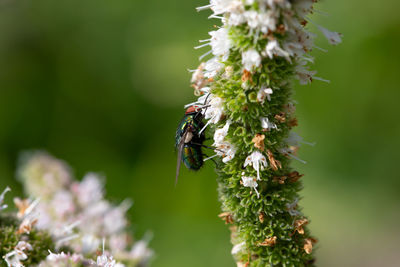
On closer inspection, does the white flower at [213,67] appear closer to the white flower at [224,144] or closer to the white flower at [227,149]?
the white flower at [224,144]

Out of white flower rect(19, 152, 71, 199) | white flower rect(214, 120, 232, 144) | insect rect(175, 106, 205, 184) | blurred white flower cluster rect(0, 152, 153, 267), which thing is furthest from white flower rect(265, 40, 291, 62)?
white flower rect(19, 152, 71, 199)

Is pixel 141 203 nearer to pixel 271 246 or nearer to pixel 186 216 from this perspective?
pixel 186 216

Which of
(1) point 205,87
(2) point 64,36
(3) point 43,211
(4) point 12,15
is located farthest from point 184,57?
(1) point 205,87

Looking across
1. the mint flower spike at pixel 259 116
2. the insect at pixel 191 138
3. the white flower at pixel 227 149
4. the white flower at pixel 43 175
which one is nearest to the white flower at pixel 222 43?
the mint flower spike at pixel 259 116

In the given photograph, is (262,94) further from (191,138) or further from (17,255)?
(17,255)

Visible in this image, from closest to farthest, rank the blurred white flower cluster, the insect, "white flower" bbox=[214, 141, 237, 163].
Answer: "white flower" bbox=[214, 141, 237, 163]
the blurred white flower cluster
the insect

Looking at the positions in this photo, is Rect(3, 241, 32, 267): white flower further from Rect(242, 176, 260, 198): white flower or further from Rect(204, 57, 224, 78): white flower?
Rect(204, 57, 224, 78): white flower

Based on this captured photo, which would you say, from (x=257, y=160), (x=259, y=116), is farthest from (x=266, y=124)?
(x=257, y=160)
